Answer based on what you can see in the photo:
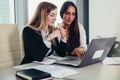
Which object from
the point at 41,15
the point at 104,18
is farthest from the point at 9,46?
the point at 104,18

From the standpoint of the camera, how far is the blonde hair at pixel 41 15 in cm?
190

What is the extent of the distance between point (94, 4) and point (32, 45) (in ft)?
5.29

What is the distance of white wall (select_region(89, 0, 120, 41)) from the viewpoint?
2.90m

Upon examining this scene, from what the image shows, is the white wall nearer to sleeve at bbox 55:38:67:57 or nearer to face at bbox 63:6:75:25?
face at bbox 63:6:75:25

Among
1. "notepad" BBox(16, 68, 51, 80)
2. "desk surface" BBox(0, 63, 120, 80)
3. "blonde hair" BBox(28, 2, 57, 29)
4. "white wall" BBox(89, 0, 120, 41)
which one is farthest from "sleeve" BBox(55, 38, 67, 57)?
"white wall" BBox(89, 0, 120, 41)

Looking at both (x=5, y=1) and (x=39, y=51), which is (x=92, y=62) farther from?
(x=5, y=1)

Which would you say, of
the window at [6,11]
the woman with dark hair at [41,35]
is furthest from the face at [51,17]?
the window at [6,11]

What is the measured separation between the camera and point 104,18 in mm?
3020

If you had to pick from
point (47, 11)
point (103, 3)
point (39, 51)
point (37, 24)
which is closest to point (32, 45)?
point (39, 51)

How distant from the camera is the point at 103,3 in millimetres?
3012

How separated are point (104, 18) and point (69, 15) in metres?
0.97

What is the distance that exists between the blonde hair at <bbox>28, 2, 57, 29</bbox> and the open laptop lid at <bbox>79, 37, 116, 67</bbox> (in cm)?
59

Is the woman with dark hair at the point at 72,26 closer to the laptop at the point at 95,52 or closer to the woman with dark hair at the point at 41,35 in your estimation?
the woman with dark hair at the point at 41,35

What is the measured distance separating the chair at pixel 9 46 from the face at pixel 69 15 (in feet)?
1.80
